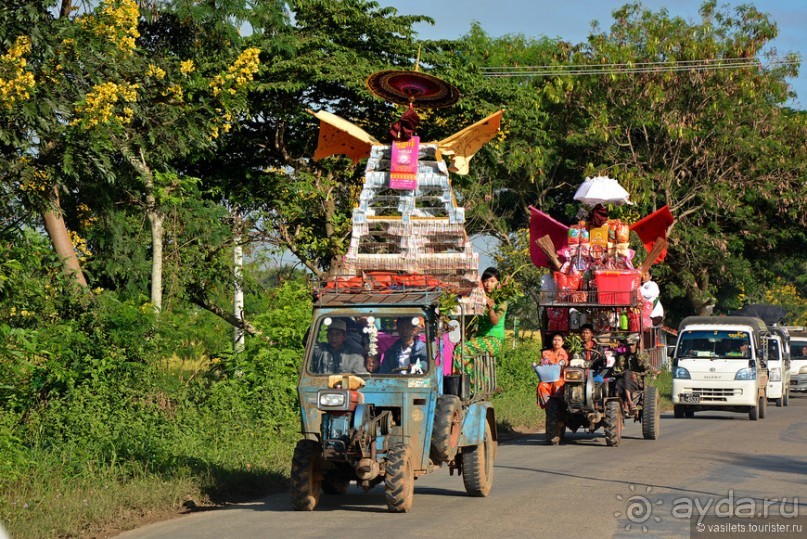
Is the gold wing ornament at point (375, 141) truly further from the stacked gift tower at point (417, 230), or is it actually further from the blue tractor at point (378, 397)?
the blue tractor at point (378, 397)

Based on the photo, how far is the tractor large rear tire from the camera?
1102 cm

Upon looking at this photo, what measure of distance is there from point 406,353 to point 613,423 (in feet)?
28.0

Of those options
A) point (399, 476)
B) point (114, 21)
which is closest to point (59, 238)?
point (114, 21)

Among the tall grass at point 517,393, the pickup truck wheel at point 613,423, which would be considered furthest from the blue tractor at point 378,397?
the tall grass at point 517,393

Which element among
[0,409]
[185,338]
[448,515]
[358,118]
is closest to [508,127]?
[358,118]

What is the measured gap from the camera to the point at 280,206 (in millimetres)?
24203

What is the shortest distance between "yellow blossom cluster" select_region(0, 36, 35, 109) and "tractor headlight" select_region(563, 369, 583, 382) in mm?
9303

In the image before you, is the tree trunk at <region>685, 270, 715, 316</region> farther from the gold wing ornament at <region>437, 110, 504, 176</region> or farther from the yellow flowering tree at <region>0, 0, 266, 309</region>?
the gold wing ornament at <region>437, 110, 504, 176</region>

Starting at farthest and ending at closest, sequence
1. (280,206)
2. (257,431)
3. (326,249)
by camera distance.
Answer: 1. (280,206)
2. (326,249)
3. (257,431)

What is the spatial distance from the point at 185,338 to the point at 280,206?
774 centimetres

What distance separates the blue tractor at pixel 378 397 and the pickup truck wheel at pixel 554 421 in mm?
7256

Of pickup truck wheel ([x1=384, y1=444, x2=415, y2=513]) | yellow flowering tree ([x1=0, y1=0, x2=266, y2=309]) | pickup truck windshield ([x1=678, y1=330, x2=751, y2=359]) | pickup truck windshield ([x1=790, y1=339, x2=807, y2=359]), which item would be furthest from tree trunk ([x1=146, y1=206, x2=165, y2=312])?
pickup truck windshield ([x1=790, y1=339, x2=807, y2=359])

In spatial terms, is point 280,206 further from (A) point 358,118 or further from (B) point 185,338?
(B) point 185,338

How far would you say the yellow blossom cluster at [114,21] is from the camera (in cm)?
1595
